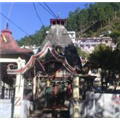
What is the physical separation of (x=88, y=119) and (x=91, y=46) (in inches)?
2724

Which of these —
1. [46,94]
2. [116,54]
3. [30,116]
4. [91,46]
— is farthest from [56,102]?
[91,46]

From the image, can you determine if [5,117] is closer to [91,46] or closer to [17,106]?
[17,106]

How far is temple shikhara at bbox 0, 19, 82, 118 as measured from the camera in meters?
16.7

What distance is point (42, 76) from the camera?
63.9 ft

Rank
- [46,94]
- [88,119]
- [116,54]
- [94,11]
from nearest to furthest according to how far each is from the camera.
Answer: [88,119]
[46,94]
[116,54]
[94,11]

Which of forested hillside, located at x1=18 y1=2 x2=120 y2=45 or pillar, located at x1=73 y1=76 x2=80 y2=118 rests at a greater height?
forested hillside, located at x1=18 y1=2 x2=120 y2=45

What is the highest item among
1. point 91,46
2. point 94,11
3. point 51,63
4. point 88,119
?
point 94,11

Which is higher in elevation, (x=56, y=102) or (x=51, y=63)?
(x=51, y=63)

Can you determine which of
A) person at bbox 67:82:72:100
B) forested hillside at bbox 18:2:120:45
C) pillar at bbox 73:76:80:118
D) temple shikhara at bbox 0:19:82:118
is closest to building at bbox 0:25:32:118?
temple shikhara at bbox 0:19:82:118

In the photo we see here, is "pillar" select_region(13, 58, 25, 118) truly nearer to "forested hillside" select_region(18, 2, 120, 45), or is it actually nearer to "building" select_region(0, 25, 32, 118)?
"building" select_region(0, 25, 32, 118)

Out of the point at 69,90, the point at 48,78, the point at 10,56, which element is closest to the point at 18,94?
the point at 48,78

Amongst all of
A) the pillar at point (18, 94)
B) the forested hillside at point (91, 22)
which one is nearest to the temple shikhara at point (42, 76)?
the pillar at point (18, 94)

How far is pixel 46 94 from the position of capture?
62.4 feet

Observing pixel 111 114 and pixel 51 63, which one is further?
pixel 51 63
